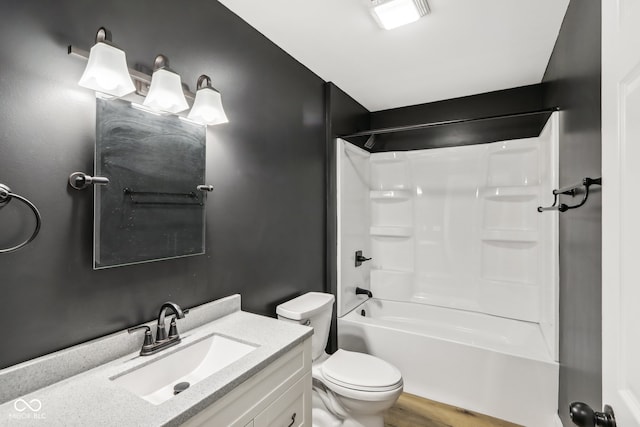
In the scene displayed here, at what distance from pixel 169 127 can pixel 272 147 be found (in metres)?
0.73

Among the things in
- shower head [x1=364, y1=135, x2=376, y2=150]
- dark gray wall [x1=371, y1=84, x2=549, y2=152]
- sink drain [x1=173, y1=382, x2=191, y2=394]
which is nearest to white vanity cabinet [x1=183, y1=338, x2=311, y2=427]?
sink drain [x1=173, y1=382, x2=191, y2=394]

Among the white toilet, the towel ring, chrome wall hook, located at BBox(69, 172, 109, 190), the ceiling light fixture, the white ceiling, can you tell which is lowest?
the white toilet

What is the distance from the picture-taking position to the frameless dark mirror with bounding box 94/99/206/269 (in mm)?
1096

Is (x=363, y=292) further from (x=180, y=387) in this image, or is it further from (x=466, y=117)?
(x=180, y=387)

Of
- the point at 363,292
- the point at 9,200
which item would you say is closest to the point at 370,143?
the point at 363,292

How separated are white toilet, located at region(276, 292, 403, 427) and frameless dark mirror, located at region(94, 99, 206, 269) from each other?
83 centimetres

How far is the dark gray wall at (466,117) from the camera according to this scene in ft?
8.92

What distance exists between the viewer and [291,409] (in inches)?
49.9

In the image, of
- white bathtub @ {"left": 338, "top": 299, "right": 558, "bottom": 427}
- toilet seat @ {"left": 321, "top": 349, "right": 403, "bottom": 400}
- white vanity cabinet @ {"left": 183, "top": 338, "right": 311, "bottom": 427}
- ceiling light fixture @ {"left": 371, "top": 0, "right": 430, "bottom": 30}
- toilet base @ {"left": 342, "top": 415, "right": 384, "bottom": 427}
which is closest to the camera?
white vanity cabinet @ {"left": 183, "top": 338, "right": 311, "bottom": 427}

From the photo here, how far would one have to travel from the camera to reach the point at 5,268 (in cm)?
89

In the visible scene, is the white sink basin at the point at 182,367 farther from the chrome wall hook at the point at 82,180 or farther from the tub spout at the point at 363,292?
the tub spout at the point at 363,292

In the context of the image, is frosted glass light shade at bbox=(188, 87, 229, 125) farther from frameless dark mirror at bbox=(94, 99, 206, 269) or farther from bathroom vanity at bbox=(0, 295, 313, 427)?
bathroom vanity at bbox=(0, 295, 313, 427)

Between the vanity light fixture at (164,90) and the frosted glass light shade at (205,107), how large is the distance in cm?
10
